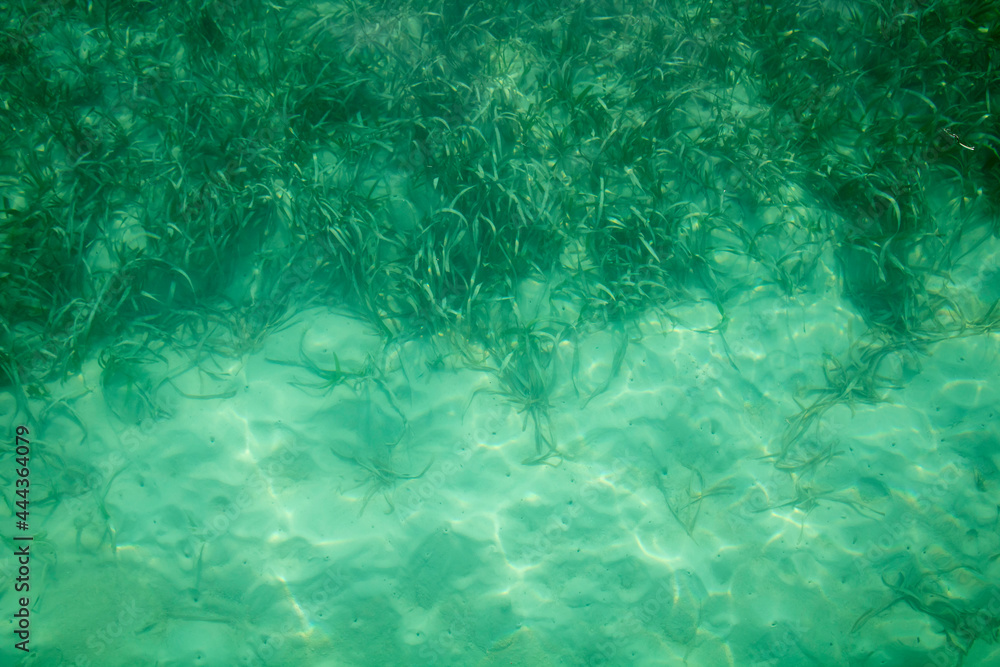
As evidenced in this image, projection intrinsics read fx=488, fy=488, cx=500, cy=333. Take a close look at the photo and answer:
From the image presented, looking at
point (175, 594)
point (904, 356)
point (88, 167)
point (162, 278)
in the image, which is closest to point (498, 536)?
point (175, 594)

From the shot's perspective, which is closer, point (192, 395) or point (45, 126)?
point (192, 395)

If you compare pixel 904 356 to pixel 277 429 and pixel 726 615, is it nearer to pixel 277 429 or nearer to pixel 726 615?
pixel 726 615

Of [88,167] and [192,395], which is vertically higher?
[88,167]

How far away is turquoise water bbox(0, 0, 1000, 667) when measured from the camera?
3.17m

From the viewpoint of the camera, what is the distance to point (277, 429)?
339cm

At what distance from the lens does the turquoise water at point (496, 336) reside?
3.17 m

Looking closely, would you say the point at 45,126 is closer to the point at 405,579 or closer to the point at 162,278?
the point at 162,278

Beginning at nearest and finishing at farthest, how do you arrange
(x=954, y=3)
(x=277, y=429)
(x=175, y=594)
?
(x=175, y=594), (x=277, y=429), (x=954, y=3)

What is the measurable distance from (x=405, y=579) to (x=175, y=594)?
57.9 inches

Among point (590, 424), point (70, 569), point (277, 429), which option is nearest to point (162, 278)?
point (277, 429)

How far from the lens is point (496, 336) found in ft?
11.7

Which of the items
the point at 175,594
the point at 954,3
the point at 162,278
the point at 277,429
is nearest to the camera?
the point at 175,594

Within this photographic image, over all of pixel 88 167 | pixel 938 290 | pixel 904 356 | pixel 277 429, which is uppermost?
pixel 88 167

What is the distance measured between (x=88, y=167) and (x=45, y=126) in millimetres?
481
